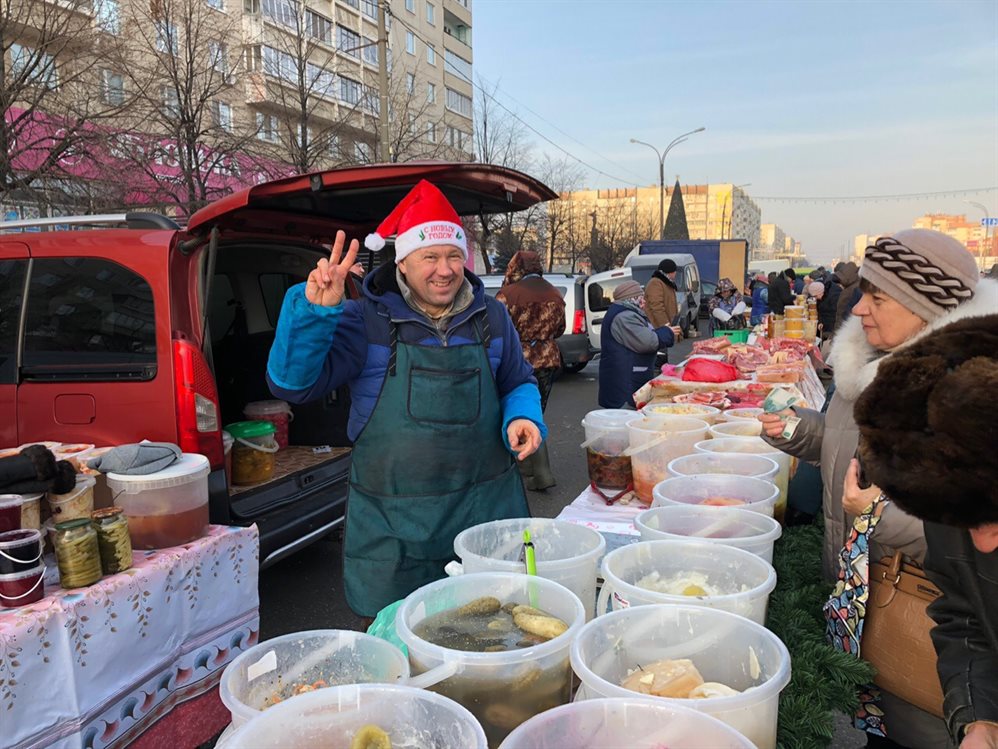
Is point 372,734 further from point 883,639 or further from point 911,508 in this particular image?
point 883,639

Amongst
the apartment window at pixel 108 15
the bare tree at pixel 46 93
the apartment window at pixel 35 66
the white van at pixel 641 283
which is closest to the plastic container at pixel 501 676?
the bare tree at pixel 46 93

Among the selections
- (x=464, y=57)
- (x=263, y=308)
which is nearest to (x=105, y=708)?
(x=263, y=308)

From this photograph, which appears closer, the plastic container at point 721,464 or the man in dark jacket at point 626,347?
the plastic container at point 721,464

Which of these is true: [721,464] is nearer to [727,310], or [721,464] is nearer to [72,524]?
[72,524]

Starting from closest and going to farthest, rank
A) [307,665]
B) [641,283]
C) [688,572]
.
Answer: [307,665]
[688,572]
[641,283]

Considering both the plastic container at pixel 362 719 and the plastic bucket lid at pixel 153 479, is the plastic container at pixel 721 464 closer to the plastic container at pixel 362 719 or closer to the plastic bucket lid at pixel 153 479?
the plastic container at pixel 362 719

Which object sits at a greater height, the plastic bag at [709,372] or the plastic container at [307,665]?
the plastic bag at [709,372]

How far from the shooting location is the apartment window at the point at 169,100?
11.3 m

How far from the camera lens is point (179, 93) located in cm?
1137

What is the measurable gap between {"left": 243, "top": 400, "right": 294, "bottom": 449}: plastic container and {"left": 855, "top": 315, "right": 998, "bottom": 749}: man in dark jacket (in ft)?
15.4

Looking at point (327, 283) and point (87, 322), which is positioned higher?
point (327, 283)

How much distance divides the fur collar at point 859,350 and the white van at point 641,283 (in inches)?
357

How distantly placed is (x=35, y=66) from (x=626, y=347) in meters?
7.70

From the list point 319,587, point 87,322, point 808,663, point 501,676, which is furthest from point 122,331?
point 808,663
